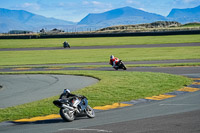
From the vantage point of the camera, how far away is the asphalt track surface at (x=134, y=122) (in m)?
12.0

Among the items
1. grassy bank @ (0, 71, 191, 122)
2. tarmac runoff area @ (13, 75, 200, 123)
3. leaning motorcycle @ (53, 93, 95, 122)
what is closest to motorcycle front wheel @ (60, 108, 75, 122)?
leaning motorcycle @ (53, 93, 95, 122)

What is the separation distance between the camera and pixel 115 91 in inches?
819

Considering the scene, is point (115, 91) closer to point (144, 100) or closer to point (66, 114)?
point (144, 100)

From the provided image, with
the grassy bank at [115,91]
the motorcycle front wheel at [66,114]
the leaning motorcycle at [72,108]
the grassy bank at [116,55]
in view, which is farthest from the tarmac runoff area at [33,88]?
the grassy bank at [116,55]

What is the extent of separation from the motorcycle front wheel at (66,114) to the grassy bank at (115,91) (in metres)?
2.19

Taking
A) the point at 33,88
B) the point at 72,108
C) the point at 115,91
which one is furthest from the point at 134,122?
the point at 33,88

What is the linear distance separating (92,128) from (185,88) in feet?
34.7

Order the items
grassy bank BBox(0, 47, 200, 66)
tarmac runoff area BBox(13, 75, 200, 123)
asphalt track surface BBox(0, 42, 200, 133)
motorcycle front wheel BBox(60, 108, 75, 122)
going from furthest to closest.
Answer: grassy bank BBox(0, 47, 200, 66) → tarmac runoff area BBox(13, 75, 200, 123) → motorcycle front wheel BBox(60, 108, 75, 122) → asphalt track surface BBox(0, 42, 200, 133)

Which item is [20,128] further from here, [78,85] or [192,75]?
[192,75]

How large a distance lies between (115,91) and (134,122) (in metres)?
7.67

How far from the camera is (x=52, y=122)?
541 inches

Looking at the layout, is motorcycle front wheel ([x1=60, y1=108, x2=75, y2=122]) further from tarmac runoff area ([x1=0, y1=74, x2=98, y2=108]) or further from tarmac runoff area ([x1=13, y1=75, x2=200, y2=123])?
tarmac runoff area ([x1=0, y1=74, x2=98, y2=108])

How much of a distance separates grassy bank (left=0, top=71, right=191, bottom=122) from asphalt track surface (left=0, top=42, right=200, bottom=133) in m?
1.68

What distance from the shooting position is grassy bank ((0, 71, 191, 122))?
15.8 meters
